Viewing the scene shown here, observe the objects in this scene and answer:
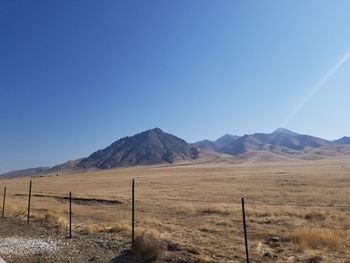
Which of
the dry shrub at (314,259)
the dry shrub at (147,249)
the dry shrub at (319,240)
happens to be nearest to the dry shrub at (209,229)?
the dry shrub at (319,240)

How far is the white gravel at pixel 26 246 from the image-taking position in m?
15.2

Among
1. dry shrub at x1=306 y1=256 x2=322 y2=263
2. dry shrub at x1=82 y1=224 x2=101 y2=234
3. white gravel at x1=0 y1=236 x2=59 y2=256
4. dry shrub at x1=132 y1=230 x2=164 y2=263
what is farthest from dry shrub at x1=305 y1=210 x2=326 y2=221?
white gravel at x1=0 y1=236 x2=59 y2=256

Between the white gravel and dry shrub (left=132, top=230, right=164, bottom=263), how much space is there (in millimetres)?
3491

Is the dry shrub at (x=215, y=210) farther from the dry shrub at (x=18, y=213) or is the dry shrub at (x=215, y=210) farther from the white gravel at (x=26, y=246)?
the white gravel at (x=26, y=246)

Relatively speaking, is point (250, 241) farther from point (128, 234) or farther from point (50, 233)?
point (50, 233)

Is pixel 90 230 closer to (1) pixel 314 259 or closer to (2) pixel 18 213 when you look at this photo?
(1) pixel 314 259

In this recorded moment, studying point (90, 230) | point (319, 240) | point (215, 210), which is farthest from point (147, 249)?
point (215, 210)

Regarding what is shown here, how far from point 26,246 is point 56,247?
1295mm

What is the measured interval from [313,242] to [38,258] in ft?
32.4

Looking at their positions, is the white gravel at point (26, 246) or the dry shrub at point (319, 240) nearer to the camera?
the white gravel at point (26, 246)

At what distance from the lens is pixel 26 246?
1611 cm

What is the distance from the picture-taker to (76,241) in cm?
1689

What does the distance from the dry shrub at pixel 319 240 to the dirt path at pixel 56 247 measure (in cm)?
645

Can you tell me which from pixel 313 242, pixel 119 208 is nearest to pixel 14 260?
pixel 313 242
